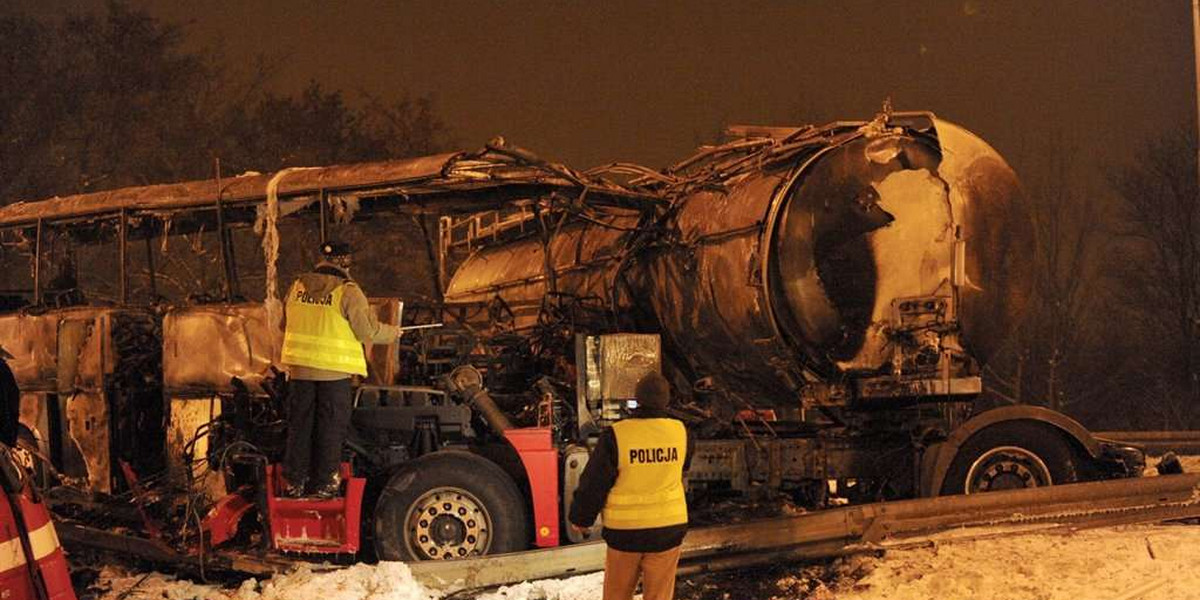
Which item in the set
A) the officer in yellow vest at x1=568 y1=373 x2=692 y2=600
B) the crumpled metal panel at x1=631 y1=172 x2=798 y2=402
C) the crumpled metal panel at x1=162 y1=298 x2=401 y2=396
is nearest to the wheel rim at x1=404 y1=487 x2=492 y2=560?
the crumpled metal panel at x1=162 y1=298 x2=401 y2=396

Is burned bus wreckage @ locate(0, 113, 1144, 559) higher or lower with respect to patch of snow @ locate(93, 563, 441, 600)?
higher

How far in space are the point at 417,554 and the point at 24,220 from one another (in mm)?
5615

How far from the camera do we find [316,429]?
24.1 ft

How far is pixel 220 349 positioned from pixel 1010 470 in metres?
6.21

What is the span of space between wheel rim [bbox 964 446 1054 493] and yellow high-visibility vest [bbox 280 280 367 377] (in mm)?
4764

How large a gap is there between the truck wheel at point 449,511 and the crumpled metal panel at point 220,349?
1.83m

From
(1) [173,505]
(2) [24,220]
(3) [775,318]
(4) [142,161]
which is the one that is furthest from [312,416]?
(4) [142,161]

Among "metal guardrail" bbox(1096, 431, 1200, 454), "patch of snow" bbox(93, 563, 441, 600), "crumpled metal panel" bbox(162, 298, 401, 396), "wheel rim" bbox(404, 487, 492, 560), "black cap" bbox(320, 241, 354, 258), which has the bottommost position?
"metal guardrail" bbox(1096, 431, 1200, 454)

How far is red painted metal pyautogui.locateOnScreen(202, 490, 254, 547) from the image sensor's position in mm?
7590

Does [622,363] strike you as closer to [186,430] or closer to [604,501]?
[604,501]

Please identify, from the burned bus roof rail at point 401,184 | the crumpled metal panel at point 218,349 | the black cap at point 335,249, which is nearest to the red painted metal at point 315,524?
the crumpled metal panel at point 218,349

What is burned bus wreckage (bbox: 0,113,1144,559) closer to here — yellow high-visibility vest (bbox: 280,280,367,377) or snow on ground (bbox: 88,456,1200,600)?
snow on ground (bbox: 88,456,1200,600)

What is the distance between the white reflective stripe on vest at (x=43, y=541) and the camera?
14.3 ft

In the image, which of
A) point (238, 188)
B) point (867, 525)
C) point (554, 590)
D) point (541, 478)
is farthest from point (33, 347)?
point (867, 525)
